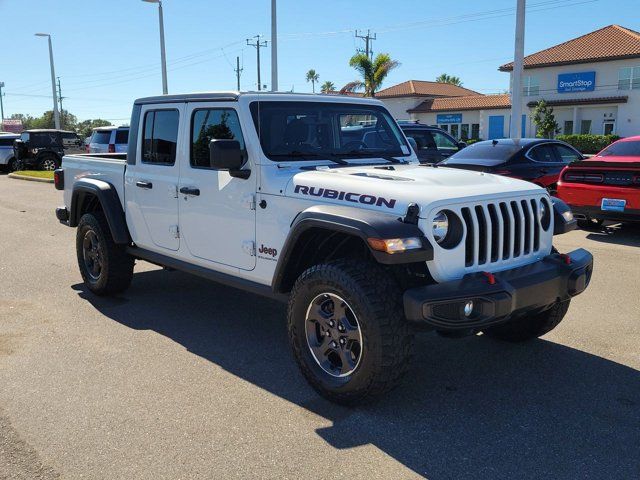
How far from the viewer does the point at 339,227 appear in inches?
140

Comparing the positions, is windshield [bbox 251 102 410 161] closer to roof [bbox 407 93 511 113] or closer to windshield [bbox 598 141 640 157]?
windshield [bbox 598 141 640 157]

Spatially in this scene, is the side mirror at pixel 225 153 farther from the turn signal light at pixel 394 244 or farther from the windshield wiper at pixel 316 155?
the turn signal light at pixel 394 244

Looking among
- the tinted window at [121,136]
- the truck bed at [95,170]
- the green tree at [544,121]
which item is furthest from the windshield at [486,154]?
the green tree at [544,121]

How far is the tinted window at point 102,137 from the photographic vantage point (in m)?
19.2

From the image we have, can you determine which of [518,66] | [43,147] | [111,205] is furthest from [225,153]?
[43,147]

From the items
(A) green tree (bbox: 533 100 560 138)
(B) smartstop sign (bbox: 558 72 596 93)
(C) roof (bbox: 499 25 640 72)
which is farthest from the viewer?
(B) smartstop sign (bbox: 558 72 596 93)

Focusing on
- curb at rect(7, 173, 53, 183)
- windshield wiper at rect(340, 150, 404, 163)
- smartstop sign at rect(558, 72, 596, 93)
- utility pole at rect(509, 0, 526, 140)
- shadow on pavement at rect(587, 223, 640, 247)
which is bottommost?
shadow on pavement at rect(587, 223, 640, 247)

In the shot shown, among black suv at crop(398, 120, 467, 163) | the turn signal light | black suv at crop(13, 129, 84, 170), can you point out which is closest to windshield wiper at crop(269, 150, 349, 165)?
the turn signal light

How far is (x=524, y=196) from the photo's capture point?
13.1 feet

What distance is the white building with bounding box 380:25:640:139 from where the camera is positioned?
146 feet

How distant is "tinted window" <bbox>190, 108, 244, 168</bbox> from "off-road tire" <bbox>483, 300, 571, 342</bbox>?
2.44 m

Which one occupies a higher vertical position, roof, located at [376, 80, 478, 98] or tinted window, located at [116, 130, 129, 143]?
roof, located at [376, 80, 478, 98]

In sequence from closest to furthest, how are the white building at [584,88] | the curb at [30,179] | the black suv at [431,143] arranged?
1. the black suv at [431,143]
2. the curb at [30,179]
3. the white building at [584,88]

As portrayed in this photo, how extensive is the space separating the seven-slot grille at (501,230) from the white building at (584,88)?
45.3 m
